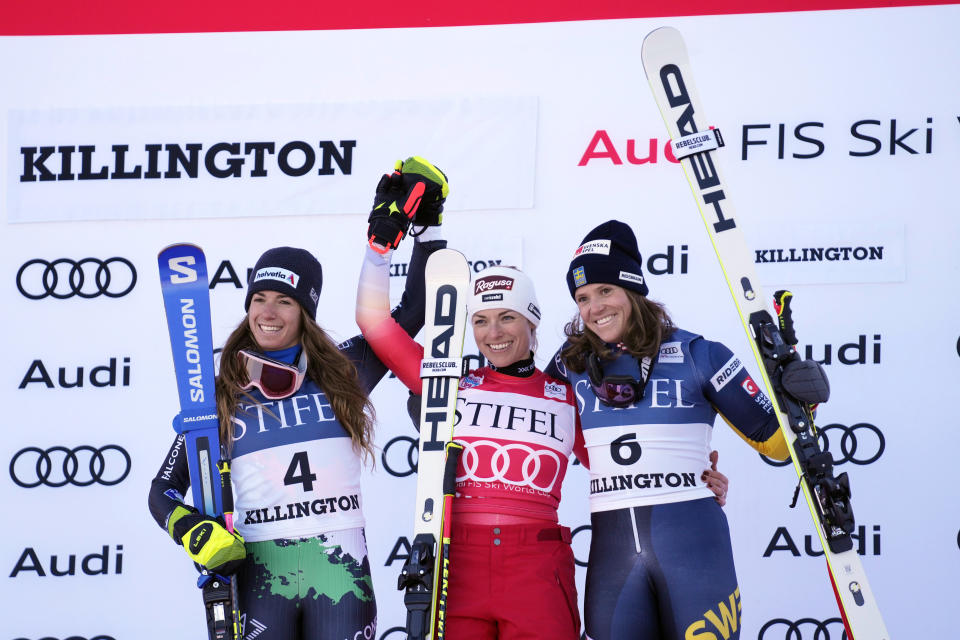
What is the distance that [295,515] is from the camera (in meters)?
2.64

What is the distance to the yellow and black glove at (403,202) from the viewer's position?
9.61ft

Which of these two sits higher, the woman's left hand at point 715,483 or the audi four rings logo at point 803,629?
the woman's left hand at point 715,483

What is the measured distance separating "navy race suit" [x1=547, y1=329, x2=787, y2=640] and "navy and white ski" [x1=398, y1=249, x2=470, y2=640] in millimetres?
374

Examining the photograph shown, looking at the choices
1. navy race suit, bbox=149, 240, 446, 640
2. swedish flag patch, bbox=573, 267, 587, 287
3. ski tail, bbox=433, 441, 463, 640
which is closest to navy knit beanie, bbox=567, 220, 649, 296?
swedish flag patch, bbox=573, 267, 587, 287

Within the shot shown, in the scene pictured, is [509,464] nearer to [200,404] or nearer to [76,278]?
[200,404]

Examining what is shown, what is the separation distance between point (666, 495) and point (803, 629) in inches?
66.7

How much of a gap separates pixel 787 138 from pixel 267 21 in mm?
2273

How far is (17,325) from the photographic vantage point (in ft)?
14.0

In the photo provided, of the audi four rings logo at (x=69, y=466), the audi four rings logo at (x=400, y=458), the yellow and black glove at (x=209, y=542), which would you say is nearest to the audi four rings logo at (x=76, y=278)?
the audi four rings logo at (x=69, y=466)

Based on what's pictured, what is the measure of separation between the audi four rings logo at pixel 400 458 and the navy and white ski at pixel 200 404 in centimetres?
145

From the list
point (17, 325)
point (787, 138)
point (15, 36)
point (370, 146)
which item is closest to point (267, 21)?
point (370, 146)

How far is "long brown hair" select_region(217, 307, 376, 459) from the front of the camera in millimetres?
2738

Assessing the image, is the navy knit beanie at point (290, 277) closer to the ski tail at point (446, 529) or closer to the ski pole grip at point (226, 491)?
the ski pole grip at point (226, 491)

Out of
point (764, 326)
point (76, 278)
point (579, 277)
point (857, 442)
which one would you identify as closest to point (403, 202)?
point (579, 277)
